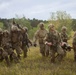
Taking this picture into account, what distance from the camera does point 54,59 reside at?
709 inches

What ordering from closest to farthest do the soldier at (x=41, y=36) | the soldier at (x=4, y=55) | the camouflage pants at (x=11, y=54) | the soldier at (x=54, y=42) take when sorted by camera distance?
1. the soldier at (x=4, y=55)
2. the camouflage pants at (x=11, y=54)
3. the soldier at (x=54, y=42)
4. the soldier at (x=41, y=36)

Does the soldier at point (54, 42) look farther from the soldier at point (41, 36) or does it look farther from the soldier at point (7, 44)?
the soldier at point (41, 36)

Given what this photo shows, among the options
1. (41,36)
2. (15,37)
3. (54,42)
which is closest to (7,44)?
(15,37)

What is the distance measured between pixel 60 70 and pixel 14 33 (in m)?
4.90

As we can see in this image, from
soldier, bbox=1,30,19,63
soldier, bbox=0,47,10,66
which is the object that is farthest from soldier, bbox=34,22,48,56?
soldier, bbox=0,47,10,66

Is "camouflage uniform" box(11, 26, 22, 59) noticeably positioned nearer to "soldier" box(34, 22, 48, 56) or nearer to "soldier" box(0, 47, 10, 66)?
"soldier" box(0, 47, 10, 66)

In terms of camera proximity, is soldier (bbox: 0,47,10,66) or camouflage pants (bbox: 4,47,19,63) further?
camouflage pants (bbox: 4,47,19,63)

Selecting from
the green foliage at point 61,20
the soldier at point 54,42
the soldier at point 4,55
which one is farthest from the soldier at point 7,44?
the green foliage at point 61,20

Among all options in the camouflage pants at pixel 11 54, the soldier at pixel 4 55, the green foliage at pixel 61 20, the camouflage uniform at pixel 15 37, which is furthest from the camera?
the green foliage at pixel 61 20

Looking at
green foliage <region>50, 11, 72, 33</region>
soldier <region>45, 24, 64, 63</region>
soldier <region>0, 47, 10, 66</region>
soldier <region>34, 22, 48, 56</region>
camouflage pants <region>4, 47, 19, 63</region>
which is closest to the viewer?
soldier <region>0, 47, 10, 66</region>

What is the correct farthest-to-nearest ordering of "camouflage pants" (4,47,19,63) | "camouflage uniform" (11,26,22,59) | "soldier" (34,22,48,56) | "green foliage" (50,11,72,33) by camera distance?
"green foliage" (50,11,72,33)
"soldier" (34,22,48,56)
"camouflage uniform" (11,26,22,59)
"camouflage pants" (4,47,19,63)

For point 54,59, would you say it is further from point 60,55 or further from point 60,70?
point 60,70

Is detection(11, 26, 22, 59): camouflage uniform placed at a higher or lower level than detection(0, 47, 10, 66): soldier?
higher

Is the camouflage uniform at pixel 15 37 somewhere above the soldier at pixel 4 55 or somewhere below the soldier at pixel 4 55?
above
